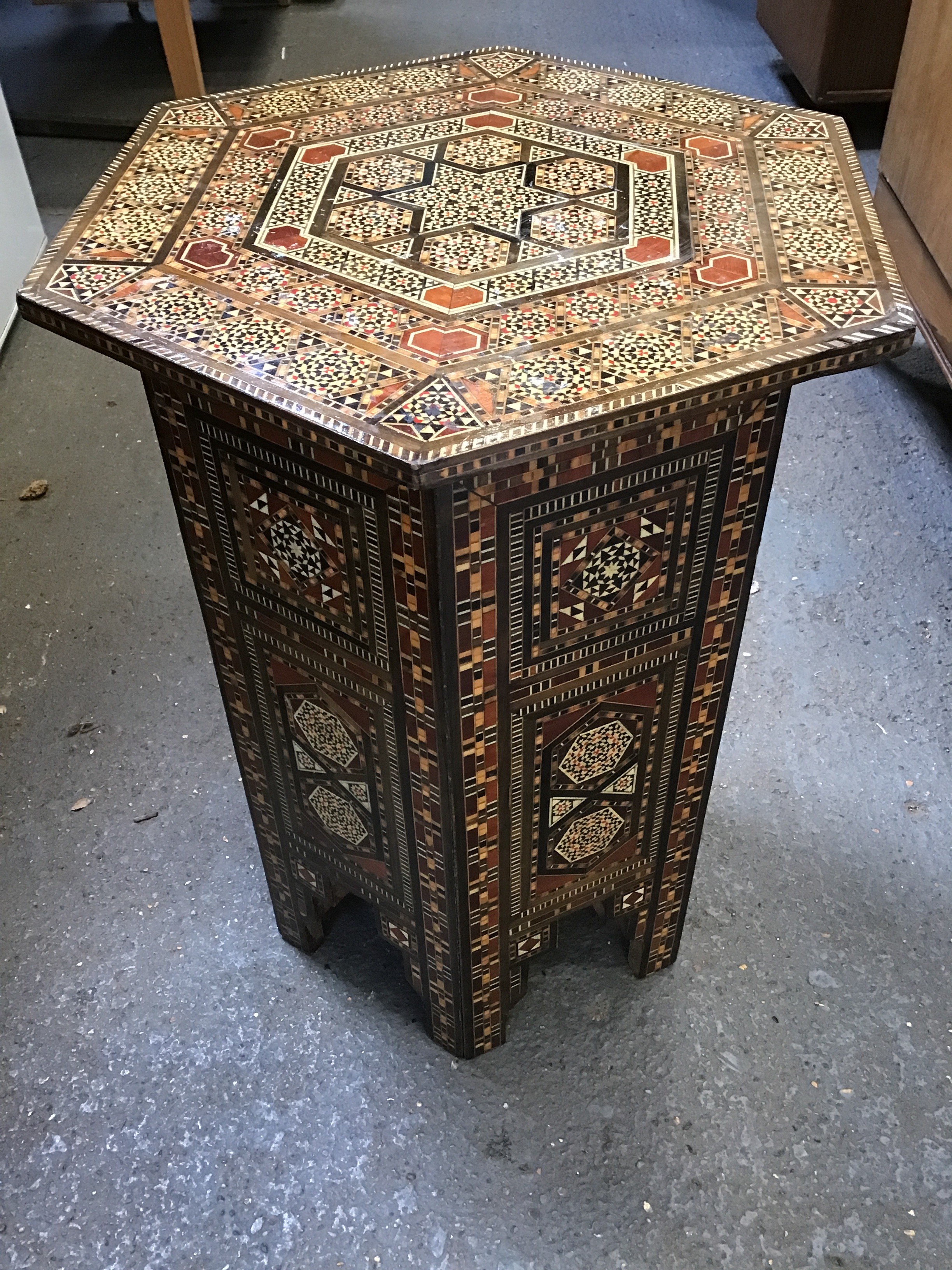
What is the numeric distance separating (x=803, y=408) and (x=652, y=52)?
1.95m

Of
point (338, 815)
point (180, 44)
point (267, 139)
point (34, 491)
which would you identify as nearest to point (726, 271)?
point (267, 139)

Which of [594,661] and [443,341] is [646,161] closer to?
[443,341]

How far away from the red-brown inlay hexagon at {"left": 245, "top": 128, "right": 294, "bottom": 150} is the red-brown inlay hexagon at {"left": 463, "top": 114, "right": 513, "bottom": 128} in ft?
0.71

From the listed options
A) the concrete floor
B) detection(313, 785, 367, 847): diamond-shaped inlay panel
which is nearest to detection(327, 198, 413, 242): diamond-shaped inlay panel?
detection(313, 785, 367, 847): diamond-shaped inlay panel

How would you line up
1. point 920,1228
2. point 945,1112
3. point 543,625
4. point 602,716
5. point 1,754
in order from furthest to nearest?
point 1,754 → point 945,1112 → point 920,1228 → point 602,716 → point 543,625

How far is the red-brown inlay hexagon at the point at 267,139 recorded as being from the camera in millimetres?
1312

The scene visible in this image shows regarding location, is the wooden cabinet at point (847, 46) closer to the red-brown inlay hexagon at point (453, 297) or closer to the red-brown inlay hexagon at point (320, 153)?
the red-brown inlay hexagon at point (320, 153)

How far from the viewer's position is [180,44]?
9.68 ft

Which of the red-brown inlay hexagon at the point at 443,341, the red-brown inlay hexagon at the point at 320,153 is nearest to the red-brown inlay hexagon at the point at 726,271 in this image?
the red-brown inlay hexagon at the point at 443,341

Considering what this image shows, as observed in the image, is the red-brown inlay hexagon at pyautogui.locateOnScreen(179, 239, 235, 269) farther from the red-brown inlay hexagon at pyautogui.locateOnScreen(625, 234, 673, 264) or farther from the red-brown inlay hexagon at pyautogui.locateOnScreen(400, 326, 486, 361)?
the red-brown inlay hexagon at pyautogui.locateOnScreen(625, 234, 673, 264)

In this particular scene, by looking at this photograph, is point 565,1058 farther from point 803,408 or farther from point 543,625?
point 803,408

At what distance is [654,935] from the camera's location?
152 cm

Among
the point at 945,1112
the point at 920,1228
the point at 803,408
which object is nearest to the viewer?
the point at 920,1228

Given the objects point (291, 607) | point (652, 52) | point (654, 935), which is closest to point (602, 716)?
point (291, 607)
